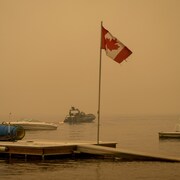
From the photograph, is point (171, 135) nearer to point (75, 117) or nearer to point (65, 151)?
point (65, 151)

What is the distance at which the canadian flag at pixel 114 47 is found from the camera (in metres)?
34.7

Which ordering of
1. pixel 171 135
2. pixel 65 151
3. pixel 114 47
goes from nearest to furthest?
pixel 114 47 < pixel 65 151 < pixel 171 135

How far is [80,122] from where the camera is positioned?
16675 centimetres

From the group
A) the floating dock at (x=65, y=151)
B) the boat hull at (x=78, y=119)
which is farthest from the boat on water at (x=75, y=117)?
the floating dock at (x=65, y=151)

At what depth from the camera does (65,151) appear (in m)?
36.8

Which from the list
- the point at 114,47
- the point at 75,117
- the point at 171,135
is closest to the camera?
the point at 114,47

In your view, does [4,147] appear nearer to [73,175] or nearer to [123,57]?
[73,175]

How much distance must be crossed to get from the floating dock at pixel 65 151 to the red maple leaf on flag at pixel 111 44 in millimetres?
6909

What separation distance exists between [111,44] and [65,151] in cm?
804

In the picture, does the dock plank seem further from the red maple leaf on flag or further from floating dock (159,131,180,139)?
floating dock (159,131,180,139)

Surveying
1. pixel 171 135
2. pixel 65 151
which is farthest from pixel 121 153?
pixel 171 135

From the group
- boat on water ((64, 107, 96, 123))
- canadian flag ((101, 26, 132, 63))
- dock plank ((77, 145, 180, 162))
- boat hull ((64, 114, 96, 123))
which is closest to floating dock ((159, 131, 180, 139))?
dock plank ((77, 145, 180, 162))

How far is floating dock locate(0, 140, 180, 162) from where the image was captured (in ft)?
117

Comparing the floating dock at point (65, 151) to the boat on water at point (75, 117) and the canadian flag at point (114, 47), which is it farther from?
the boat on water at point (75, 117)
